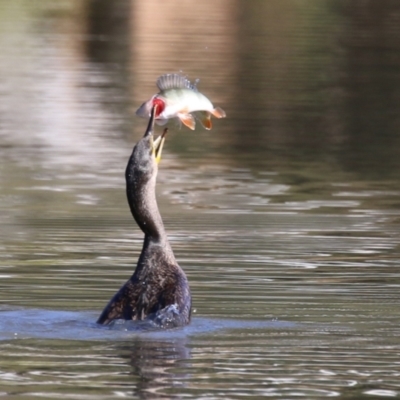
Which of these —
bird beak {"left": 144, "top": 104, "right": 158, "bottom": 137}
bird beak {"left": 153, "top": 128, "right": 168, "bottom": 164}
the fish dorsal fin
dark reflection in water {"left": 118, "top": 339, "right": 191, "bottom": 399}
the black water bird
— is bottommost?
dark reflection in water {"left": 118, "top": 339, "right": 191, "bottom": 399}

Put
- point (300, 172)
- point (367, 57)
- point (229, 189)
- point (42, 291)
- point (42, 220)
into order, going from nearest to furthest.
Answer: point (42, 291) → point (42, 220) → point (229, 189) → point (300, 172) → point (367, 57)

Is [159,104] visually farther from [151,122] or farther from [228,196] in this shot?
[228,196]

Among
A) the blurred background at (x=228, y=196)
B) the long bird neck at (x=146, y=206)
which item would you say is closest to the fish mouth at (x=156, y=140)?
the long bird neck at (x=146, y=206)

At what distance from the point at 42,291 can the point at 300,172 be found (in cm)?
797

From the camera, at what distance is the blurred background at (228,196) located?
28.7 feet

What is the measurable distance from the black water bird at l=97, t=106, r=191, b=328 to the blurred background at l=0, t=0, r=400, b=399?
314 mm

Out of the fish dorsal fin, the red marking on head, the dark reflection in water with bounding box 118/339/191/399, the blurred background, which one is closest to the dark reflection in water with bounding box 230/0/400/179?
the blurred background

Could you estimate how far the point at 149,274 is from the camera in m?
9.45

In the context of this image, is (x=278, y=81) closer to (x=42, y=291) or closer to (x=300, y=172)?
(x=300, y=172)

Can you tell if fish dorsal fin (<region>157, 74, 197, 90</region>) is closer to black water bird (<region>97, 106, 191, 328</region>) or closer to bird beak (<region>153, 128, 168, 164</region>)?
black water bird (<region>97, 106, 191, 328</region>)

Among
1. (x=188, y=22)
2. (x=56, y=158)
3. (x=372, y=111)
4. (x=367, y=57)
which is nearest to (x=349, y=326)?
(x=56, y=158)

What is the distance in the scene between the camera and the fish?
32.1 feet

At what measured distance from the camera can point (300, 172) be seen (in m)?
18.4

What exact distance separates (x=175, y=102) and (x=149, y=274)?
1186mm
